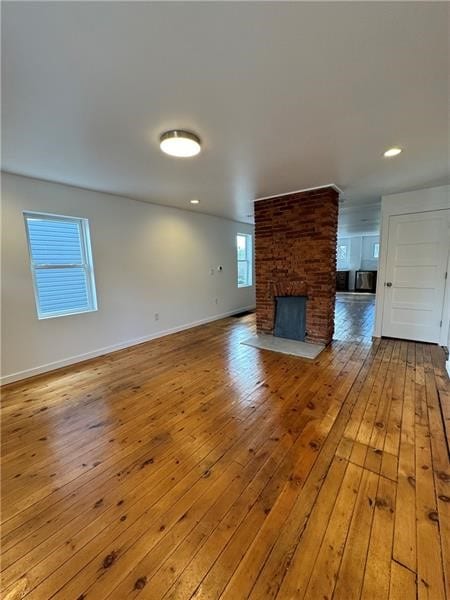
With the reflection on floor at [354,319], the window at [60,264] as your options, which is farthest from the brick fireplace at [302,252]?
the window at [60,264]

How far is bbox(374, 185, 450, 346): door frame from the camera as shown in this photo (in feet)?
12.3

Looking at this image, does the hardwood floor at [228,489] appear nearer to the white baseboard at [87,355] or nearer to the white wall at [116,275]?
the white baseboard at [87,355]

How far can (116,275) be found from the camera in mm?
4051

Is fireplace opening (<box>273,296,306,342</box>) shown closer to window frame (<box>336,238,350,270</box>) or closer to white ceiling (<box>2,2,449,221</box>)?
white ceiling (<box>2,2,449,221</box>)

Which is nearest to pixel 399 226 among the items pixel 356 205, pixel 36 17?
pixel 356 205

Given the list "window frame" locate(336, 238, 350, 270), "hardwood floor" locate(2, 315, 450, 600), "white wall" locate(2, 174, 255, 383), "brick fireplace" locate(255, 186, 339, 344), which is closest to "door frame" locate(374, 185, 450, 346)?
"brick fireplace" locate(255, 186, 339, 344)

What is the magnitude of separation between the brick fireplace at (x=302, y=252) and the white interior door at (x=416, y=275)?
99cm

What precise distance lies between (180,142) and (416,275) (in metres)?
4.03

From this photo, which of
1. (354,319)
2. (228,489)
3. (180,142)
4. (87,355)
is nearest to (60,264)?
(87,355)

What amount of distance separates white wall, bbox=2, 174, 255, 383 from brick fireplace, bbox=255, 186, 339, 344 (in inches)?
62.1

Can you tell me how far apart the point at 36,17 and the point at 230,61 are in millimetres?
910

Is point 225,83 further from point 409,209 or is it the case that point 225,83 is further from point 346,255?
point 346,255

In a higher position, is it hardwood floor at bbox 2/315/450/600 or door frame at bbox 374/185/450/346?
door frame at bbox 374/185/450/346

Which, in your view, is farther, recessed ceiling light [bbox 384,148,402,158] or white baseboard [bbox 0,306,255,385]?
white baseboard [bbox 0,306,255,385]
